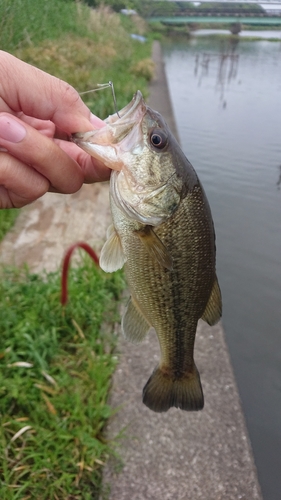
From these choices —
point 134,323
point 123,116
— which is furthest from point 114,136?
point 134,323

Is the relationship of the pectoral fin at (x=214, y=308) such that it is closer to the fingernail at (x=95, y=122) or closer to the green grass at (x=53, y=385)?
the fingernail at (x=95, y=122)

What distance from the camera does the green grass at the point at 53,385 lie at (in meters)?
2.21

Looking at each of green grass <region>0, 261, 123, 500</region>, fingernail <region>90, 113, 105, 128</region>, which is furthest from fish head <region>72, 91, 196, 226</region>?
green grass <region>0, 261, 123, 500</region>

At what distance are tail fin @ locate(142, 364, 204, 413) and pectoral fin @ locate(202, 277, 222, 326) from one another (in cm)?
26

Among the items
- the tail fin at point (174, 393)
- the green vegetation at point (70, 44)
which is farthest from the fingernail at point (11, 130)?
the green vegetation at point (70, 44)

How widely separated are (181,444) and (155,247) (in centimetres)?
162

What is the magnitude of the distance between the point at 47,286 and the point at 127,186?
2077 millimetres

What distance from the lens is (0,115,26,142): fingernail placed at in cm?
128

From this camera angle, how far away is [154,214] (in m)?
1.44

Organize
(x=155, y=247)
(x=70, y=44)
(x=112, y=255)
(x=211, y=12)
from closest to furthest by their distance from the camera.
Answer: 1. (x=155, y=247)
2. (x=112, y=255)
3. (x=70, y=44)
4. (x=211, y=12)

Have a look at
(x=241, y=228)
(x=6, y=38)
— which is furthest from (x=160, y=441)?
(x=241, y=228)

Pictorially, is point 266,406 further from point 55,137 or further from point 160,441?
point 55,137

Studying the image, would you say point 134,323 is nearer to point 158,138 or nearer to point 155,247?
point 155,247

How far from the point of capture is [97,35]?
795 cm
